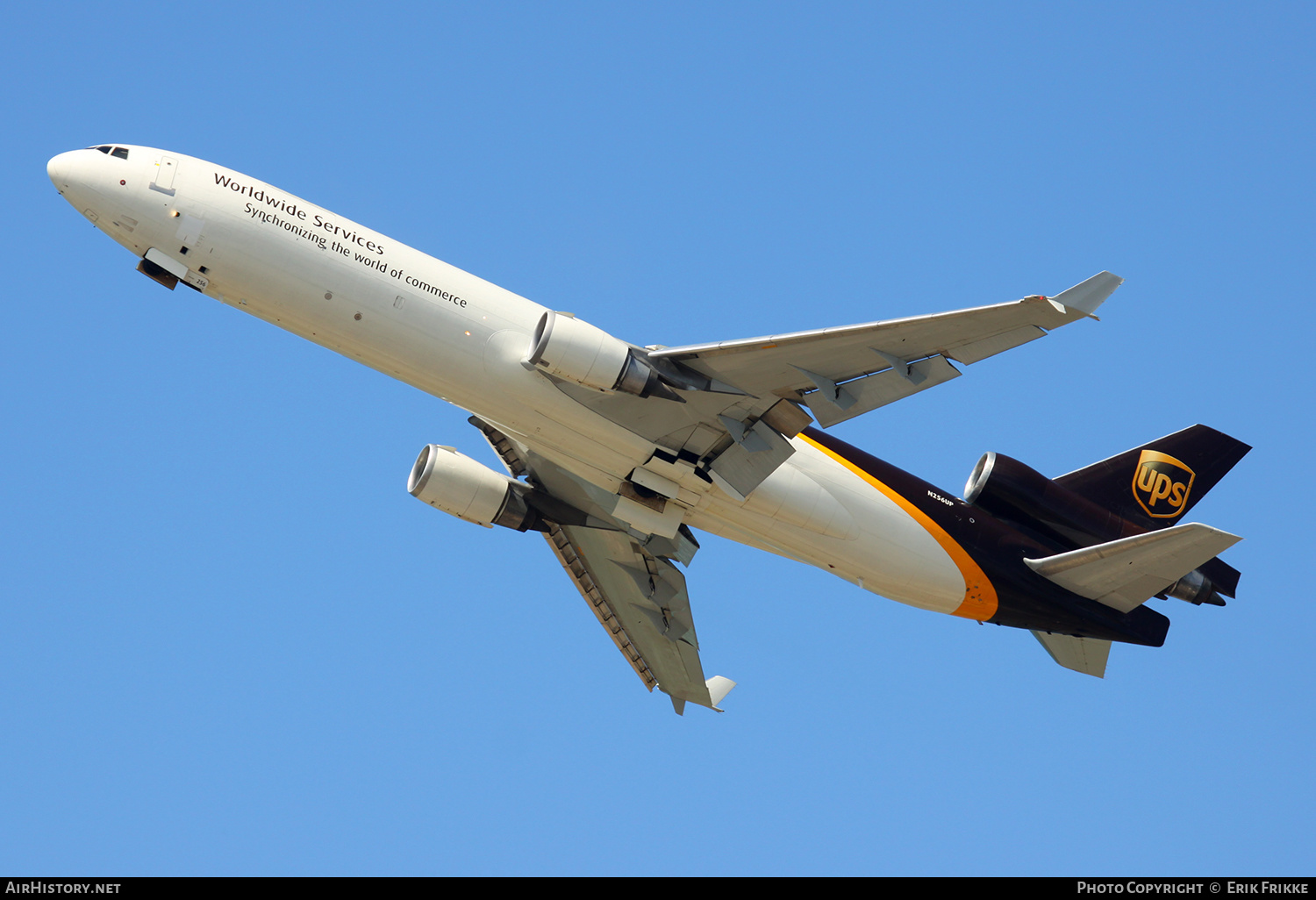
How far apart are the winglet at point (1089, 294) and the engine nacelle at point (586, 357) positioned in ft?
27.1

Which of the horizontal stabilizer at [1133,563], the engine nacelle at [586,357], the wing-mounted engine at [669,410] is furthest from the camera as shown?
the horizontal stabilizer at [1133,563]

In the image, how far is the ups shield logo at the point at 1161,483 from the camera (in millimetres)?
32031

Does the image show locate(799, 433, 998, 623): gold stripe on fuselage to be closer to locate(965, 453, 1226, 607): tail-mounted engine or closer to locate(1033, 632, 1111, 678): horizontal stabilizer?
locate(965, 453, 1226, 607): tail-mounted engine

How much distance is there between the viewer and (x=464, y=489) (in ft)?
100

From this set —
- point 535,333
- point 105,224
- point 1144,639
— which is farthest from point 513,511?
point 1144,639

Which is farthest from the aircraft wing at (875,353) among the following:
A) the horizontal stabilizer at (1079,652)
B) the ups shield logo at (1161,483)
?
the horizontal stabilizer at (1079,652)

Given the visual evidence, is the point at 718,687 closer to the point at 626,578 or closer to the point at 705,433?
the point at 626,578

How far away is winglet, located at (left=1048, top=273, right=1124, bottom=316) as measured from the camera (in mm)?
22766

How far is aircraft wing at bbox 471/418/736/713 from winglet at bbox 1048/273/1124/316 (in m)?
11.7

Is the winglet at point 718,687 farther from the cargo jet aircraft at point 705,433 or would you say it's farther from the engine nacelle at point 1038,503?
the engine nacelle at point 1038,503

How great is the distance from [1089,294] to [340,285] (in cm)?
1491

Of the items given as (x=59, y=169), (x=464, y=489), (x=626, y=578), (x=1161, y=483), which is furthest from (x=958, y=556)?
(x=59, y=169)

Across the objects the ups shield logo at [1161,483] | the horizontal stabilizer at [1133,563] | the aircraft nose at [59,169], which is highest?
the aircraft nose at [59,169]

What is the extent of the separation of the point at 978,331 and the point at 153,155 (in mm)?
17303
